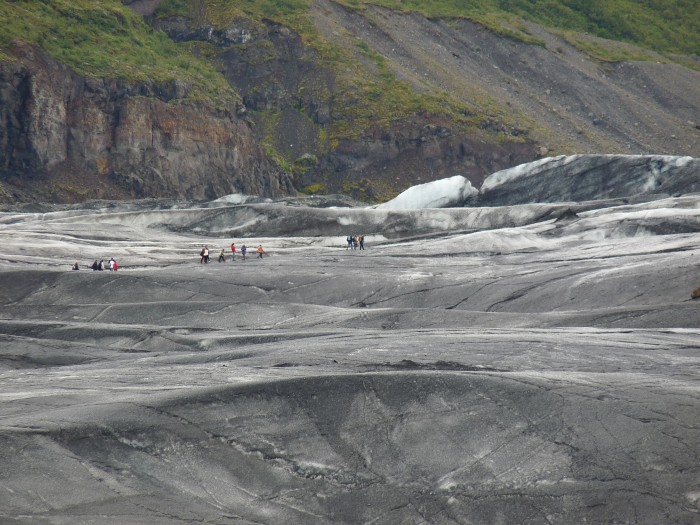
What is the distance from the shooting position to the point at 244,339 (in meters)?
28.4

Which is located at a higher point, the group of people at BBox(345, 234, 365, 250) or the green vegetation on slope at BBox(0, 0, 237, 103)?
the green vegetation on slope at BBox(0, 0, 237, 103)

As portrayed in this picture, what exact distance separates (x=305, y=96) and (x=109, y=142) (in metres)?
36.5

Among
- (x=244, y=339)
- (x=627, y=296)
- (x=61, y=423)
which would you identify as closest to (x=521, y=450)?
(x=61, y=423)

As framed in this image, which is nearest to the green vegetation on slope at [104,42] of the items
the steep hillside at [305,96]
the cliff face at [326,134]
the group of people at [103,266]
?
the steep hillside at [305,96]

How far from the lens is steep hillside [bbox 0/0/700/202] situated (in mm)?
114812

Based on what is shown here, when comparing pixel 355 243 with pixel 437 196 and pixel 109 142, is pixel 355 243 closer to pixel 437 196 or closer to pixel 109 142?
pixel 437 196

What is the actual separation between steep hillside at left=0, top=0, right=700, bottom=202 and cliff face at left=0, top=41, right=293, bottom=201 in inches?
7.3

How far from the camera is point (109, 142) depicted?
117 m

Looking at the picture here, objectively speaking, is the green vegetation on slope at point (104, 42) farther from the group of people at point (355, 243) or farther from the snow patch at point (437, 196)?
the group of people at point (355, 243)

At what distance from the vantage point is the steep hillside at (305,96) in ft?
377

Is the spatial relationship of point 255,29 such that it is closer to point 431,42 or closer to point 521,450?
point 431,42

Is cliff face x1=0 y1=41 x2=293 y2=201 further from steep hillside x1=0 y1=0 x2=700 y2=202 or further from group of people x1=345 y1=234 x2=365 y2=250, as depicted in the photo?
group of people x1=345 y1=234 x2=365 y2=250

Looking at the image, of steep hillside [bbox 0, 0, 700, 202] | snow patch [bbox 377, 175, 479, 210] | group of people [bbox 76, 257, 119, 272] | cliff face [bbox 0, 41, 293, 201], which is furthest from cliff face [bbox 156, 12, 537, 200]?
group of people [bbox 76, 257, 119, 272]

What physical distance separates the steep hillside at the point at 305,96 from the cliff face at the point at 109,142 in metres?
0.19
